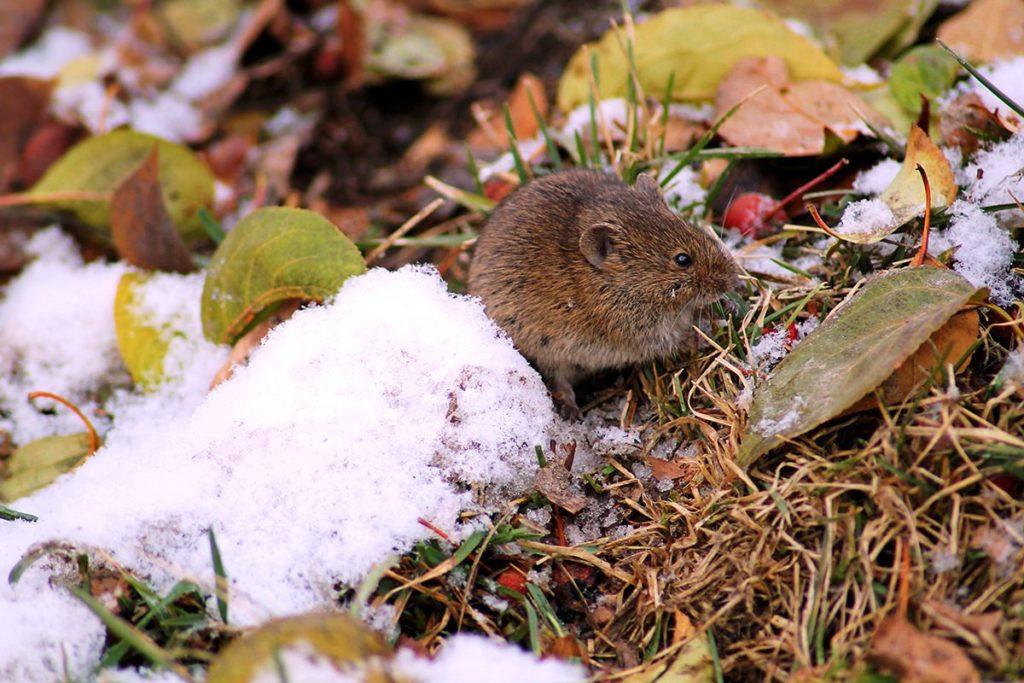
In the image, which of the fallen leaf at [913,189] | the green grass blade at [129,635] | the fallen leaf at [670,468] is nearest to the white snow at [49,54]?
the green grass blade at [129,635]

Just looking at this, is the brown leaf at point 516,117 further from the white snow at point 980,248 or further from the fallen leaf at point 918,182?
the white snow at point 980,248

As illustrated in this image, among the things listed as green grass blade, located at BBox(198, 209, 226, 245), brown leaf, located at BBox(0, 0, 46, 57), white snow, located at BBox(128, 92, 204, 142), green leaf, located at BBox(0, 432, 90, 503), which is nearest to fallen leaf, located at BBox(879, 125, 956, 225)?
green grass blade, located at BBox(198, 209, 226, 245)

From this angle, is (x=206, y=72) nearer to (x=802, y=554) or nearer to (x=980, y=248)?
(x=980, y=248)

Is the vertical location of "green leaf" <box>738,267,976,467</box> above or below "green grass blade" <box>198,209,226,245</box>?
above

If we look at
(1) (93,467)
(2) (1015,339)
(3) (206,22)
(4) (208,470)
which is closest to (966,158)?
(2) (1015,339)

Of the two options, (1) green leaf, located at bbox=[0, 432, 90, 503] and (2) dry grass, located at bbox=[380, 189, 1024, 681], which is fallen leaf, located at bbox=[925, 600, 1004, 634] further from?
(1) green leaf, located at bbox=[0, 432, 90, 503]

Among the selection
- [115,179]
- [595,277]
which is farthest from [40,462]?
[595,277]
